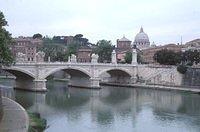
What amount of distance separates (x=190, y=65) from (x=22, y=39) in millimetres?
30288

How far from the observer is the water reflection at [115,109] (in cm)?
1920

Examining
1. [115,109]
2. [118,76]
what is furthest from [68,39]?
[115,109]

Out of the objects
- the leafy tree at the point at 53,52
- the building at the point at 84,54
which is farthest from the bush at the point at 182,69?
the building at the point at 84,54

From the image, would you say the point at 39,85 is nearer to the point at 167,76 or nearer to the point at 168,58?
the point at 167,76

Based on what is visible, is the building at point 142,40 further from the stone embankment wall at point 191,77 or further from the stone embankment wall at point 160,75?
the stone embankment wall at point 191,77

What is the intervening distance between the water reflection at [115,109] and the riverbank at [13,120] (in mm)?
1703

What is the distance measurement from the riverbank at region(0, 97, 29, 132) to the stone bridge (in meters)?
12.3

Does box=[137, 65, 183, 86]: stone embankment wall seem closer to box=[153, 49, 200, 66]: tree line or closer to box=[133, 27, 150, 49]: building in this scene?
box=[153, 49, 200, 66]: tree line

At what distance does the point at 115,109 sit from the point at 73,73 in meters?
14.2

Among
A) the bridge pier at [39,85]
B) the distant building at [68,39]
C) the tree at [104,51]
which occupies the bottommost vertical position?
the bridge pier at [39,85]

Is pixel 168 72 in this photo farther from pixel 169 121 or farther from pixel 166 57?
pixel 169 121

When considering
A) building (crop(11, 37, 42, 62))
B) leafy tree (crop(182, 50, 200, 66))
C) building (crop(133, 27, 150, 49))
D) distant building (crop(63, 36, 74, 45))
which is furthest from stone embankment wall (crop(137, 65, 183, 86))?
building (crop(133, 27, 150, 49))

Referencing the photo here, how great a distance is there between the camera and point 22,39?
6594cm

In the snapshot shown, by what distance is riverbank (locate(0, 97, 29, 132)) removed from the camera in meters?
13.3
